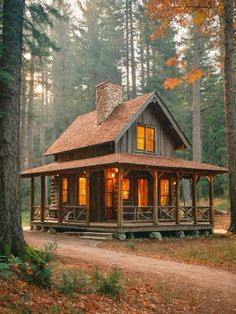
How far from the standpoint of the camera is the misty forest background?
136 feet

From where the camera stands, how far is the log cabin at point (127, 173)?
2008 centimetres

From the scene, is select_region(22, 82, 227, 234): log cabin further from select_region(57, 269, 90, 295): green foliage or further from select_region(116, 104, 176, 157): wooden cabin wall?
select_region(57, 269, 90, 295): green foliage

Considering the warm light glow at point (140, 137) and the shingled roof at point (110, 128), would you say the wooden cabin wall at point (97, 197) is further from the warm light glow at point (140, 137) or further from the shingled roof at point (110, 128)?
the warm light glow at point (140, 137)

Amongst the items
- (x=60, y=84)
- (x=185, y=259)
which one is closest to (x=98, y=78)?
(x=60, y=84)

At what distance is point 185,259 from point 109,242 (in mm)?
4534

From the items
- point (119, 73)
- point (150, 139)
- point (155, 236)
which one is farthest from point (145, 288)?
point (119, 73)

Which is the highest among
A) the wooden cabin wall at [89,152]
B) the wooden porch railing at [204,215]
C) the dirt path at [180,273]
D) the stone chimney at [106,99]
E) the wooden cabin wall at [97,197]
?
the stone chimney at [106,99]

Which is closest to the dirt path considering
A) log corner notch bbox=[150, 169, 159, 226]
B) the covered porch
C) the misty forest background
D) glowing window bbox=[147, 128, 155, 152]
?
the covered porch

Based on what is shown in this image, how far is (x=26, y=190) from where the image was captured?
43312 mm

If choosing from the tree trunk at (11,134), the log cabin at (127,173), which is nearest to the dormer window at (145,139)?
the log cabin at (127,173)

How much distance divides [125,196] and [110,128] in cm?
401

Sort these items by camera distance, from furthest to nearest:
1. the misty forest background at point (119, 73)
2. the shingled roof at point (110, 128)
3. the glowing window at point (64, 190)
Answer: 1. the misty forest background at point (119, 73)
2. the glowing window at point (64, 190)
3. the shingled roof at point (110, 128)

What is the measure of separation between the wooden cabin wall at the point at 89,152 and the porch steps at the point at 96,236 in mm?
4700

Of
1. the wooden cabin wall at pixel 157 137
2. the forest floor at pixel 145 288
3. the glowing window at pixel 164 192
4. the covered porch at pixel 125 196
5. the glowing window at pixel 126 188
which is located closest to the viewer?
the forest floor at pixel 145 288
